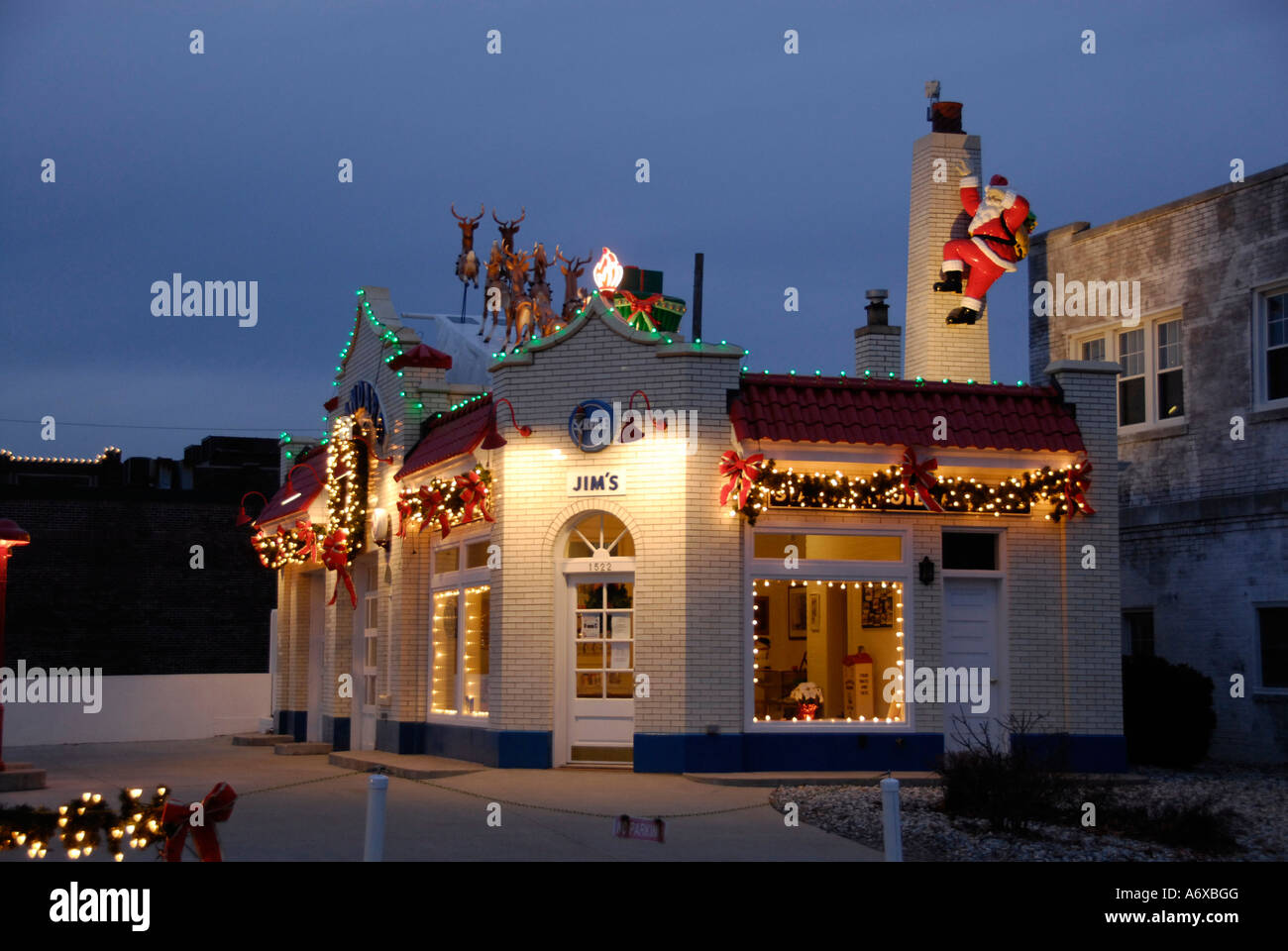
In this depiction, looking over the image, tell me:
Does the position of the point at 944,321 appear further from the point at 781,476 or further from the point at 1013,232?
the point at 781,476

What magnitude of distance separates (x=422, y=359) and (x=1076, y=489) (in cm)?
891

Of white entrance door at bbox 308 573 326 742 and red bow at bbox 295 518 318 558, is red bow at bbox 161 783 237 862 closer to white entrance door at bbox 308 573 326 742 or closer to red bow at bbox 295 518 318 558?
red bow at bbox 295 518 318 558

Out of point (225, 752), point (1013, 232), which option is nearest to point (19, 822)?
point (225, 752)

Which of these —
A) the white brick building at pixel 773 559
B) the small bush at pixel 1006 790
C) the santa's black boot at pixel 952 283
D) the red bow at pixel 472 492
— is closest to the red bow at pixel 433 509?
the white brick building at pixel 773 559

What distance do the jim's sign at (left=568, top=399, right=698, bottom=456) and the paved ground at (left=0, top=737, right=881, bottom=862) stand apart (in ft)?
12.6

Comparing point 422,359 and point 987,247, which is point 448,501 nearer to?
point 422,359

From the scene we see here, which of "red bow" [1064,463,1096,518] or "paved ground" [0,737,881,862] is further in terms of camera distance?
"red bow" [1064,463,1096,518]

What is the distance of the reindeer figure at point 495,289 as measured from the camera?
26781 millimetres

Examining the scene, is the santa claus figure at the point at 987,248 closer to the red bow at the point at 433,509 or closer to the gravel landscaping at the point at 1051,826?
the gravel landscaping at the point at 1051,826

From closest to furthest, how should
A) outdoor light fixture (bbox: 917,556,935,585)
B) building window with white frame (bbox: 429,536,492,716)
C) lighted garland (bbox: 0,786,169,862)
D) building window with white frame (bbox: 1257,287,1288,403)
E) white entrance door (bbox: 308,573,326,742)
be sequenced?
1. lighted garland (bbox: 0,786,169,862)
2. outdoor light fixture (bbox: 917,556,935,585)
3. building window with white frame (bbox: 429,536,492,716)
4. building window with white frame (bbox: 1257,287,1288,403)
5. white entrance door (bbox: 308,573,326,742)

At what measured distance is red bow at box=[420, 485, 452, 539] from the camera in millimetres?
18656

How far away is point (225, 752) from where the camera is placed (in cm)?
2377

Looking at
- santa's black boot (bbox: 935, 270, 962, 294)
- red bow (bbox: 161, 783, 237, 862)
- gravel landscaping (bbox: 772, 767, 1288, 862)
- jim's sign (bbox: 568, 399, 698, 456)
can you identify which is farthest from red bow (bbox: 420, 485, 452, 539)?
red bow (bbox: 161, 783, 237, 862)

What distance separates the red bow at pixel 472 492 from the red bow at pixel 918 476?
4.98m
